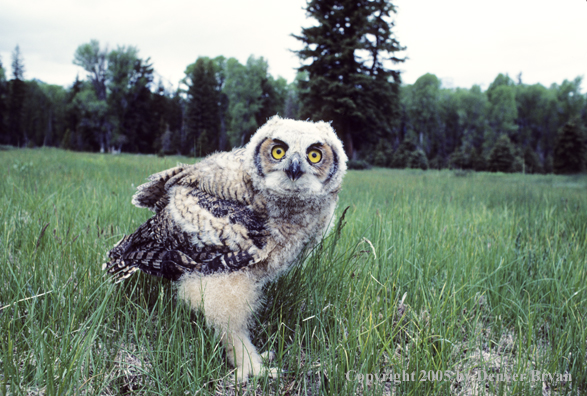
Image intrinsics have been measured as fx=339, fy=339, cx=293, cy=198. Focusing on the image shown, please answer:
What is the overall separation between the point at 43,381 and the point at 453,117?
59.7m

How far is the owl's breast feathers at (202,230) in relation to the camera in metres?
1.89

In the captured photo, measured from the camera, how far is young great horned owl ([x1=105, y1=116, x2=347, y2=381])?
1850 mm

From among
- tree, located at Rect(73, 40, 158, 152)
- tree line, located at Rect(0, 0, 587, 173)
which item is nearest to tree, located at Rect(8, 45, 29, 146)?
tree line, located at Rect(0, 0, 587, 173)

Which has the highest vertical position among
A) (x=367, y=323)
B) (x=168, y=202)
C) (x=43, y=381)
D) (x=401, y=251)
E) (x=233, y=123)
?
(x=233, y=123)

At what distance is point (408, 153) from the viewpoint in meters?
40.8

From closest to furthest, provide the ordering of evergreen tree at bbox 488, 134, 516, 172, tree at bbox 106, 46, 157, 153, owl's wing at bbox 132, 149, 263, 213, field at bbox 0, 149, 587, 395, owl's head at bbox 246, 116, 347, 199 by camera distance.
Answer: field at bbox 0, 149, 587, 395
owl's head at bbox 246, 116, 347, 199
owl's wing at bbox 132, 149, 263, 213
evergreen tree at bbox 488, 134, 516, 172
tree at bbox 106, 46, 157, 153

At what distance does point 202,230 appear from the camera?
190 centimetres

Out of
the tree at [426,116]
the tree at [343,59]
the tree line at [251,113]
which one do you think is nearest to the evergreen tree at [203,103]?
the tree line at [251,113]

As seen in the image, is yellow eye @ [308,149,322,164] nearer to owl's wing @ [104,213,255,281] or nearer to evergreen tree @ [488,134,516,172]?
owl's wing @ [104,213,255,281]

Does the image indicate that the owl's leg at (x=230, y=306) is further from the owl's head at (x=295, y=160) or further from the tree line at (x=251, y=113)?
the tree line at (x=251, y=113)

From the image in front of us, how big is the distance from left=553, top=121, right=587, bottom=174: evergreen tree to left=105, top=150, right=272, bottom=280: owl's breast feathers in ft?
89.7

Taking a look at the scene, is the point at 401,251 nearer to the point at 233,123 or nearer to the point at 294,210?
the point at 294,210

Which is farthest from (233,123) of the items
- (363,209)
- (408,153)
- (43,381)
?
(43,381)

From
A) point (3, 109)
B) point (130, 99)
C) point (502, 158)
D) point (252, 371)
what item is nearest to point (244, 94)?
point (130, 99)
